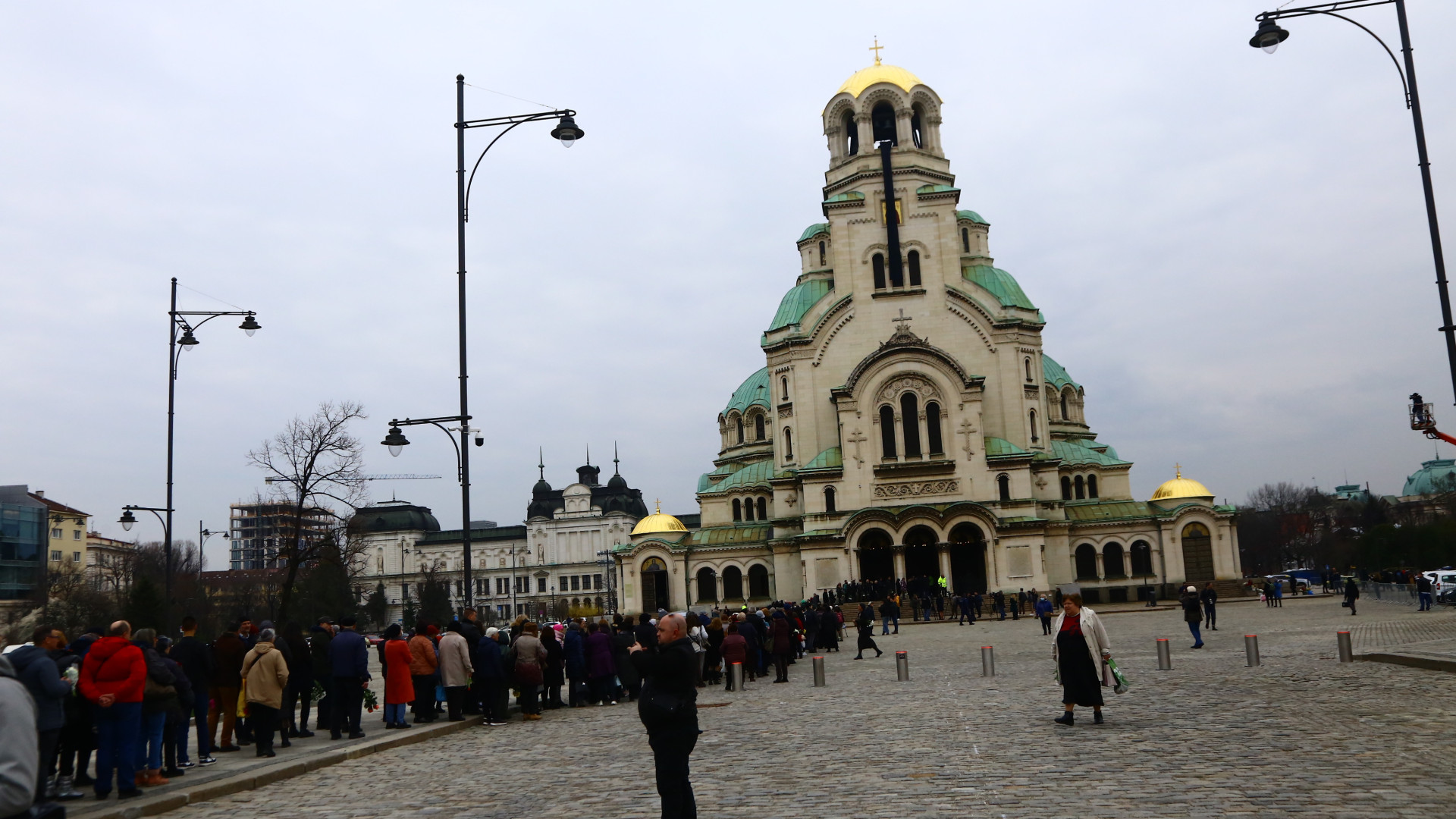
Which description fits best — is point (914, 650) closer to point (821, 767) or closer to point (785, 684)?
point (785, 684)

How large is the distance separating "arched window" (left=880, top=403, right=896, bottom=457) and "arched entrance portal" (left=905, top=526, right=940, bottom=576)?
A: 14.9ft

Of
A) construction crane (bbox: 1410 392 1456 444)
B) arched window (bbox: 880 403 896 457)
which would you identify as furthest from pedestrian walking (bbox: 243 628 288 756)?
arched window (bbox: 880 403 896 457)

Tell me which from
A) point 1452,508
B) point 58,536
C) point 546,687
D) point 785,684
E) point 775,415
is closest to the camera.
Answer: point 546,687

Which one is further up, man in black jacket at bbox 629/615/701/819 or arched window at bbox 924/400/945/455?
arched window at bbox 924/400/945/455

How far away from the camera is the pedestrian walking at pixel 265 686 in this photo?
647 inches

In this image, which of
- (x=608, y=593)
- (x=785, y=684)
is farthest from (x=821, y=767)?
(x=608, y=593)

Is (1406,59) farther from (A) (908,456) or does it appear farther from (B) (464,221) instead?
(A) (908,456)

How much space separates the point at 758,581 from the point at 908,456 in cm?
1188

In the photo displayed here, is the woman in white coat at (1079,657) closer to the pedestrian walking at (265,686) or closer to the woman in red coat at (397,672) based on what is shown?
the woman in red coat at (397,672)

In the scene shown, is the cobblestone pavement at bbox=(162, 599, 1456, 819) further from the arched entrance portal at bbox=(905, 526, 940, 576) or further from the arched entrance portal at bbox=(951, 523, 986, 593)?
the arched entrance portal at bbox=(905, 526, 940, 576)

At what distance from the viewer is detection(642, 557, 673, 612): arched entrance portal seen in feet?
227

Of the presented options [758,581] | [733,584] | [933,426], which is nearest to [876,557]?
[933,426]

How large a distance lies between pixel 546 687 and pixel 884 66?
57780 millimetres

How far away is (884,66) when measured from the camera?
72.3 metres
